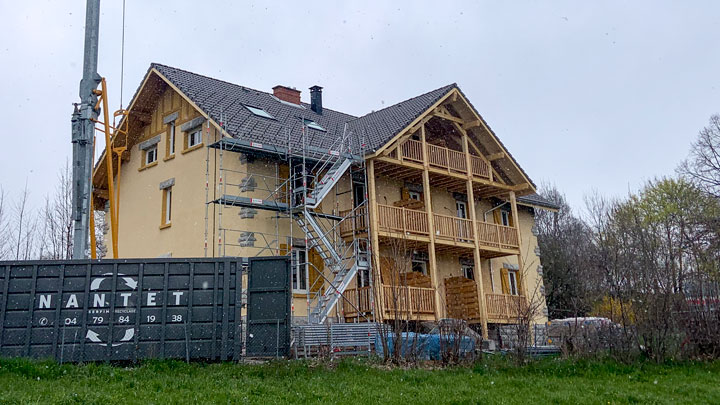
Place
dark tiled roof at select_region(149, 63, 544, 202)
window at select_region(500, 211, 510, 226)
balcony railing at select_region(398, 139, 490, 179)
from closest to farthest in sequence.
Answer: dark tiled roof at select_region(149, 63, 544, 202)
balcony railing at select_region(398, 139, 490, 179)
window at select_region(500, 211, 510, 226)

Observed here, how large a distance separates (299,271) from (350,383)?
9598 millimetres

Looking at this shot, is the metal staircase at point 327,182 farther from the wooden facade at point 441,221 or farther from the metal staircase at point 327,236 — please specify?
the wooden facade at point 441,221

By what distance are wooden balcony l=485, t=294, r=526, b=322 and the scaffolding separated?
185 inches

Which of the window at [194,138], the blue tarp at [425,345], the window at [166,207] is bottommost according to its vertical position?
the blue tarp at [425,345]

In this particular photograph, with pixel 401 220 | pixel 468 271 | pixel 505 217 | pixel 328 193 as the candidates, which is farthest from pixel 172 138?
pixel 505 217

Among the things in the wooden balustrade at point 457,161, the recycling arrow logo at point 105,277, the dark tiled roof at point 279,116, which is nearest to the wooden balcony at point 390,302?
the dark tiled roof at point 279,116

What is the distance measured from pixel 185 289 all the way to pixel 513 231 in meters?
15.1

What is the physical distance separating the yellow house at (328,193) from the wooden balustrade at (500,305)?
0.05 metres

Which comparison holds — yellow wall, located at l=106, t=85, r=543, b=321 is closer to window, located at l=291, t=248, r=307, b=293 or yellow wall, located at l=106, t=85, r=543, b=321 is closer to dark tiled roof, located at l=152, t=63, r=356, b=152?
window, located at l=291, t=248, r=307, b=293

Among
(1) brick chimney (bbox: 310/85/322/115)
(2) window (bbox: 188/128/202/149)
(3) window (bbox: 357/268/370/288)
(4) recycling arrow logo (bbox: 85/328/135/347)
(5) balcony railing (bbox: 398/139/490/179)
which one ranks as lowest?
(4) recycling arrow logo (bbox: 85/328/135/347)

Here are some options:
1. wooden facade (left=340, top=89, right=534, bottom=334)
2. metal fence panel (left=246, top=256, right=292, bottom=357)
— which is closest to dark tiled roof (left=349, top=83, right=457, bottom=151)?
wooden facade (left=340, top=89, right=534, bottom=334)

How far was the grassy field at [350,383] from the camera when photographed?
9711 millimetres

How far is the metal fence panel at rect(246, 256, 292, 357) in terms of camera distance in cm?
1374

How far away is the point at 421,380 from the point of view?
11500 mm
